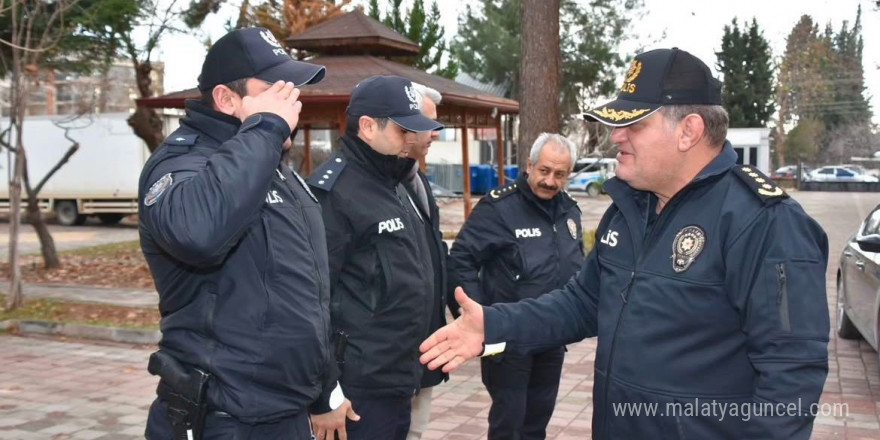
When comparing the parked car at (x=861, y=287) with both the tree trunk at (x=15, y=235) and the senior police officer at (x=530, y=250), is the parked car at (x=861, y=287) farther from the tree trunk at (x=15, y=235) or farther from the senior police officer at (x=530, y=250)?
the tree trunk at (x=15, y=235)

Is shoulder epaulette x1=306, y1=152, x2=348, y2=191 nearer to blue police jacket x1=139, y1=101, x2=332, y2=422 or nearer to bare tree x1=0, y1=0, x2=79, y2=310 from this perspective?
blue police jacket x1=139, y1=101, x2=332, y2=422

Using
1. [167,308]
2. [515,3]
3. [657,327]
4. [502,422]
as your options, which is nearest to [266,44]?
[167,308]

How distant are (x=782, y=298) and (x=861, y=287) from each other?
5.67 metres

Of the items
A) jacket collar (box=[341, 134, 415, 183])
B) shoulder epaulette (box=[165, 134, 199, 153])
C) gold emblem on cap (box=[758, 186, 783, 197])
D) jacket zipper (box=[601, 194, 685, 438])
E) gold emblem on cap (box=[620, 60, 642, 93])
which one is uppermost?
gold emblem on cap (box=[620, 60, 642, 93])

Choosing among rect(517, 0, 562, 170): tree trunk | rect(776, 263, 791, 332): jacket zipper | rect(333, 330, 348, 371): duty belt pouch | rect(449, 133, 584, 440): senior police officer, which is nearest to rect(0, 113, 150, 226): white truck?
rect(517, 0, 562, 170): tree trunk

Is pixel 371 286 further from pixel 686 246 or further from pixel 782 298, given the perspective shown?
pixel 782 298

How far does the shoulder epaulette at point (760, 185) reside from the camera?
7.68 feet

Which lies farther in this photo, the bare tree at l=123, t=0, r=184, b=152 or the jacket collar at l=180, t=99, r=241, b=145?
the bare tree at l=123, t=0, r=184, b=152

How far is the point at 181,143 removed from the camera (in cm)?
263

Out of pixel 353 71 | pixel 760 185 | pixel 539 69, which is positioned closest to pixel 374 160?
pixel 760 185

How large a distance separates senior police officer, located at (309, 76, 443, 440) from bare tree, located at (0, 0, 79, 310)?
270 inches

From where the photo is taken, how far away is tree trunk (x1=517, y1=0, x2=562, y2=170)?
10008 millimetres

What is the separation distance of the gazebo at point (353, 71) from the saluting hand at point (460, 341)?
27.5 feet

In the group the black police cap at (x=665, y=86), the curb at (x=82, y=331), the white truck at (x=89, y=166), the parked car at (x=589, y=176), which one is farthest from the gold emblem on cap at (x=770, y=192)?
the parked car at (x=589, y=176)
